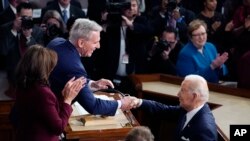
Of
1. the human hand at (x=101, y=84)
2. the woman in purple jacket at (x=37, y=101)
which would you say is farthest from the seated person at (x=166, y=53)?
the woman in purple jacket at (x=37, y=101)

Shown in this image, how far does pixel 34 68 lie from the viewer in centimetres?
298

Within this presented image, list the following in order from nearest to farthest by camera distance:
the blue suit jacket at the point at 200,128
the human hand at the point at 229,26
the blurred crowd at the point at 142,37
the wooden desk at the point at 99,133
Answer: the blue suit jacket at the point at 200,128 → the wooden desk at the point at 99,133 → the blurred crowd at the point at 142,37 → the human hand at the point at 229,26

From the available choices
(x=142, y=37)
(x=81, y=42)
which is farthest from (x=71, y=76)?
(x=142, y=37)

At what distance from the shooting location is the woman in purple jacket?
299 cm

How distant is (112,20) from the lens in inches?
222

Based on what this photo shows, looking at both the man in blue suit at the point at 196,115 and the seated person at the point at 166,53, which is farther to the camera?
the seated person at the point at 166,53

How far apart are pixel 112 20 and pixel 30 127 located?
276 centimetres

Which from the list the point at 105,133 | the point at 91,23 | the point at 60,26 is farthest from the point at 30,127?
the point at 60,26

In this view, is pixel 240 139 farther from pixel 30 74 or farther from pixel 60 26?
pixel 60 26

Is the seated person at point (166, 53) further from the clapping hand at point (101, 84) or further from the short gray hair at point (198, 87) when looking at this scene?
the short gray hair at point (198, 87)

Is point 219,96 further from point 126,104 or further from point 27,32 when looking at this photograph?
point 27,32

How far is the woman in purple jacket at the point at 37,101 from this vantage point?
299 cm

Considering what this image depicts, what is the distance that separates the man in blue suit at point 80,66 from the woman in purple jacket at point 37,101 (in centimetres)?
25

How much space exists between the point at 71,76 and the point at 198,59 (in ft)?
6.53
